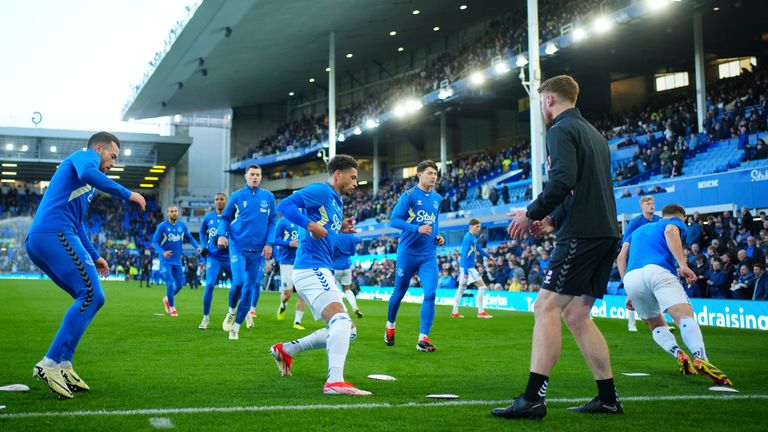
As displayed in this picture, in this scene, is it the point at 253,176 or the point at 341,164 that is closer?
the point at 341,164

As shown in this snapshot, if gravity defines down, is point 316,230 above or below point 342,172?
below

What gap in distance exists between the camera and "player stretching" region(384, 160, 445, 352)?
32.7ft

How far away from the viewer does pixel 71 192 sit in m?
6.29

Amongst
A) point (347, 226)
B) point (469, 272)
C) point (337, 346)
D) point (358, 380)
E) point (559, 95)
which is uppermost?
point (559, 95)

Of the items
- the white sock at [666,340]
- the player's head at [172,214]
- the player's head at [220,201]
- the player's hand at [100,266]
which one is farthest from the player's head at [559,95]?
the player's head at [172,214]

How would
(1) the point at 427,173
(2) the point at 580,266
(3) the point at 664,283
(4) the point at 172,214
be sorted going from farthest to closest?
1. (4) the point at 172,214
2. (1) the point at 427,173
3. (3) the point at 664,283
4. (2) the point at 580,266

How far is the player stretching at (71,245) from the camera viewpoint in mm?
5949

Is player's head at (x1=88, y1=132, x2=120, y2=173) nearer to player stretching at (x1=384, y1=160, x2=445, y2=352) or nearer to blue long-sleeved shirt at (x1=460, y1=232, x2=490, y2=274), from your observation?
player stretching at (x1=384, y1=160, x2=445, y2=352)

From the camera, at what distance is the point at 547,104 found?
5402 mm

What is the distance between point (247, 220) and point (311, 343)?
16.8 ft

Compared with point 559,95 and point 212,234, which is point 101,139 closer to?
point 559,95

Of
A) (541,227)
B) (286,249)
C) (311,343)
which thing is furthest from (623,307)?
(541,227)

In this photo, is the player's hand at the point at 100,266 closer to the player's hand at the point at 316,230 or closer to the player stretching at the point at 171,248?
the player's hand at the point at 316,230

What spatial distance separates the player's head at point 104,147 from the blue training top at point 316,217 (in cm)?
153
